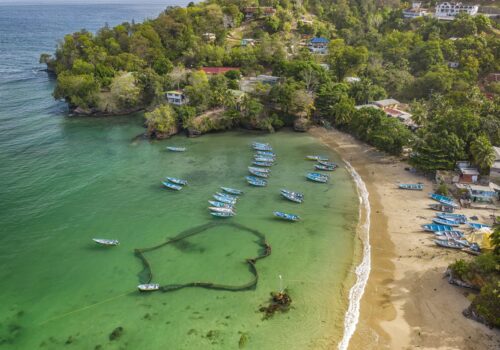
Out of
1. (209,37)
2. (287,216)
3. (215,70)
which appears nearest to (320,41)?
(209,37)

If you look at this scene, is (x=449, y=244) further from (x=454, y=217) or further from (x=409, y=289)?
(x=409, y=289)

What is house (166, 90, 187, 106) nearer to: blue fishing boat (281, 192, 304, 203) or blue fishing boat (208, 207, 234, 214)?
blue fishing boat (208, 207, 234, 214)

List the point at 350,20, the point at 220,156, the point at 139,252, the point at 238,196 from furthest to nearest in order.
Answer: the point at 350,20 < the point at 220,156 < the point at 238,196 < the point at 139,252

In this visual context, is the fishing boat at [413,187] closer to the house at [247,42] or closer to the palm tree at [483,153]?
the palm tree at [483,153]

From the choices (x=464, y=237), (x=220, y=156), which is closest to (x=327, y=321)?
(x=464, y=237)

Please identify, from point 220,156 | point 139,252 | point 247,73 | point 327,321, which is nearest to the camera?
point 327,321

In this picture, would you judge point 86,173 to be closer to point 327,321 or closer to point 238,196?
point 238,196

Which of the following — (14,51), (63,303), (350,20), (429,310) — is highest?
(350,20)

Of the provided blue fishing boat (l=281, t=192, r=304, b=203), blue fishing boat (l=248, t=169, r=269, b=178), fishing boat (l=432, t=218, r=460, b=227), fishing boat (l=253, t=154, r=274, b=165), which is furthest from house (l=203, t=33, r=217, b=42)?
fishing boat (l=432, t=218, r=460, b=227)

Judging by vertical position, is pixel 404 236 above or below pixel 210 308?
above
